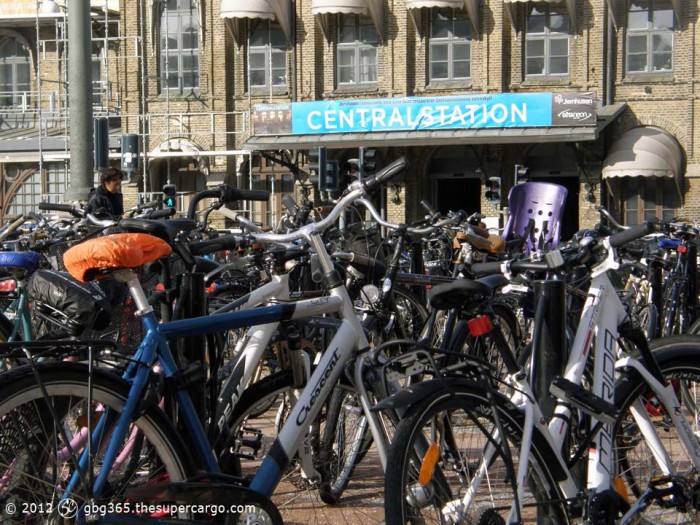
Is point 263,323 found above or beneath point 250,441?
above

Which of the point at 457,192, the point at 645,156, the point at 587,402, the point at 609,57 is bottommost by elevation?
the point at 587,402

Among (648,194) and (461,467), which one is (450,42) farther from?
(461,467)

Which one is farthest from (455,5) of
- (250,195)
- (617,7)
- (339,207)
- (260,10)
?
(339,207)

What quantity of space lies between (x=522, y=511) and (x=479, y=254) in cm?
511

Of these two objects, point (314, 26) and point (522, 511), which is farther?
point (314, 26)

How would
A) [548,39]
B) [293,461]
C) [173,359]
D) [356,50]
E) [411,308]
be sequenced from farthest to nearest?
[356,50] < [548,39] < [411,308] < [293,461] < [173,359]

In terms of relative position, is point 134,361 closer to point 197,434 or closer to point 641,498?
point 197,434

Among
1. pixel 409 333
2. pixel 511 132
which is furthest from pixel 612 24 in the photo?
pixel 409 333

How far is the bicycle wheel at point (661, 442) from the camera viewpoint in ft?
13.2

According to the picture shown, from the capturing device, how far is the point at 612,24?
29.7 meters

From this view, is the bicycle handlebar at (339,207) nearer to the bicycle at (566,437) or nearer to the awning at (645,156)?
the bicycle at (566,437)

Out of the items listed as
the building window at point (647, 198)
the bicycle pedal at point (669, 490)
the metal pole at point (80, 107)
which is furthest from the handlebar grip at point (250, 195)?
the building window at point (647, 198)

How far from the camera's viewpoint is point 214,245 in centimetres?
459

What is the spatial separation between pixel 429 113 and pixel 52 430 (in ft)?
85.9
